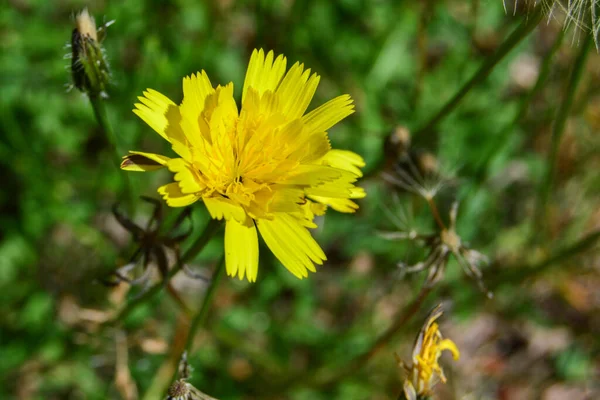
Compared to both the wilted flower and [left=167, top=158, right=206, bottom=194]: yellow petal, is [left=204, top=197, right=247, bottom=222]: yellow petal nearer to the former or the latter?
[left=167, top=158, right=206, bottom=194]: yellow petal

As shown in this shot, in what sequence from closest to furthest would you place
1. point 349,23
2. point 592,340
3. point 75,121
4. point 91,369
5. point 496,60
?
point 496,60, point 91,369, point 75,121, point 592,340, point 349,23

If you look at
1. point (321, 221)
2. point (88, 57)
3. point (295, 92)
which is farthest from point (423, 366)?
point (321, 221)

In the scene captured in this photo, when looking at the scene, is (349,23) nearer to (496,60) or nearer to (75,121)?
(75,121)

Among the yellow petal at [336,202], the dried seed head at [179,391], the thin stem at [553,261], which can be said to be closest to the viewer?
the dried seed head at [179,391]

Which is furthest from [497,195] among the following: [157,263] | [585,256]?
[157,263]

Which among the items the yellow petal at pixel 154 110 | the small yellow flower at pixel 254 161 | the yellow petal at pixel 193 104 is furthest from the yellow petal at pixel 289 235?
the yellow petal at pixel 154 110

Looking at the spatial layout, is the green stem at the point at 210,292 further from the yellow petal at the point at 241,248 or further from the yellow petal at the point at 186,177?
the yellow petal at the point at 186,177

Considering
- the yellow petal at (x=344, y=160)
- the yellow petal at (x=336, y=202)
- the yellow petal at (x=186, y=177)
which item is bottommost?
the yellow petal at (x=186, y=177)

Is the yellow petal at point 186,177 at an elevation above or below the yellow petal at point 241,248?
above
